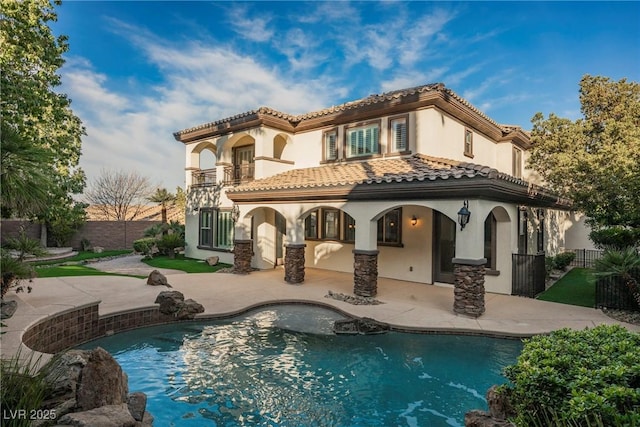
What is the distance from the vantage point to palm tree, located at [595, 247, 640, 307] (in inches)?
375

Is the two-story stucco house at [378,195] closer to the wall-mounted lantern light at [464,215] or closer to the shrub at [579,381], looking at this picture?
the wall-mounted lantern light at [464,215]

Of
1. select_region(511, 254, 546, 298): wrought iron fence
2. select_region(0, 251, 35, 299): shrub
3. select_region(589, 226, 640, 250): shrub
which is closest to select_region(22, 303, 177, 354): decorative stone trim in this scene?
select_region(0, 251, 35, 299): shrub

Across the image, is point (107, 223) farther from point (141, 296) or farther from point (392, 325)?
point (392, 325)

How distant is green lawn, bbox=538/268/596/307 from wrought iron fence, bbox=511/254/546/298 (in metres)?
0.45

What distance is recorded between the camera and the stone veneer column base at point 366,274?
12.1m

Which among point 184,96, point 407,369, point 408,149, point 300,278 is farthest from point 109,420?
point 184,96

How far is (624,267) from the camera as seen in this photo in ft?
31.2

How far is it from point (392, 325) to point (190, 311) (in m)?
5.89

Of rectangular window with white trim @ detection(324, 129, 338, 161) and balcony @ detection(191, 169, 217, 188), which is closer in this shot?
rectangular window with white trim @ detection(324, 129, 338, 161)

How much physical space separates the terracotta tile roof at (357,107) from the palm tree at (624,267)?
8063 mm

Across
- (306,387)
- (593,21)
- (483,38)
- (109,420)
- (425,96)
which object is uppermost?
(483,38)

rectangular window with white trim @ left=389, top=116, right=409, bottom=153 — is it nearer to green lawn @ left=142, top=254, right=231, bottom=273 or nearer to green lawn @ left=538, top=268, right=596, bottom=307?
green lawn @ left=538, top=268, right=596, bottom=307

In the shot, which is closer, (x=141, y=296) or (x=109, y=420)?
(x=109, y=420)

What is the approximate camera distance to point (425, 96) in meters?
13.7
